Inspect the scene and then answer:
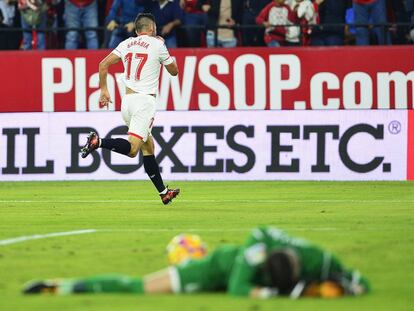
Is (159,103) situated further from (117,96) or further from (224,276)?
(224,276)

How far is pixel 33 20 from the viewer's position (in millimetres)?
27266

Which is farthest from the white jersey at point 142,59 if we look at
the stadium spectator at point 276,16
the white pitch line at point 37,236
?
the stadium spectator at point 276,16

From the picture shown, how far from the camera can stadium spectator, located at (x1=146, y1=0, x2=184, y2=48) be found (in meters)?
26.6

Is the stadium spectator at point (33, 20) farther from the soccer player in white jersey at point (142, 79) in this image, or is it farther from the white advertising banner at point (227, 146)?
the soccer player in white jersey at point (142, 79)

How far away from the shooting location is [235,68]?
27.6 m

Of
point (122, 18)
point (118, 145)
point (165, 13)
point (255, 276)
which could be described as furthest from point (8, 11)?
point (255, 276)

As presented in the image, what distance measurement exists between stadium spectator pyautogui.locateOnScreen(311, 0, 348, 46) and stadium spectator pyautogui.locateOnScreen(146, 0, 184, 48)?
2875 millimetres

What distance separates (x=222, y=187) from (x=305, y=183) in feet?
5.77

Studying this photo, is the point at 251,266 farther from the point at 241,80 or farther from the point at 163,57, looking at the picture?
the point at 241,80

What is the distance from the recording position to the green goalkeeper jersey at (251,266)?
29.0 ft

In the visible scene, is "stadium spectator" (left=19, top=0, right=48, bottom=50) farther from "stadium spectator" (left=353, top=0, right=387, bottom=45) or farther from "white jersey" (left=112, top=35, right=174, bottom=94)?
"white jersey" (left=112, top=35, right=174, bottom=94)

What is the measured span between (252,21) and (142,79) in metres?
8.32

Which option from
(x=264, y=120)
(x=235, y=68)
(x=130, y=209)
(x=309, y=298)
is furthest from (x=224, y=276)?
(x=235, y=68)

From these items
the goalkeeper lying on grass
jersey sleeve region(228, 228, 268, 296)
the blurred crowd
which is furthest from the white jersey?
jersey sleeve region(228, 228, 268, 296)
